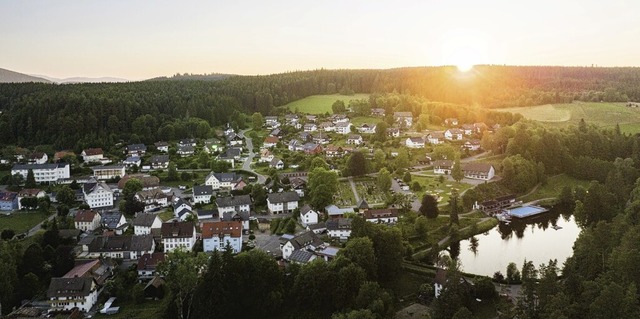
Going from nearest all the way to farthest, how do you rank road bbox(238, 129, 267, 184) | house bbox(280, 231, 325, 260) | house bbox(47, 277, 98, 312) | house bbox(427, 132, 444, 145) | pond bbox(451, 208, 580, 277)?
house bbox(47, 277, 98, 312), house bbox(280, 231, 325, 260), pond bbox(451, 208, 580, 277), road bbox(238, 129, 267, 184), house bbox(427, 132, 444, 145)

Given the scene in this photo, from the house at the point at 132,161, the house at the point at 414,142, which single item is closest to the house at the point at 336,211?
the house at the point at 414,142

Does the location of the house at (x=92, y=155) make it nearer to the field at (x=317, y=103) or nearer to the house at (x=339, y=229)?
the house at (x=339, y=229)

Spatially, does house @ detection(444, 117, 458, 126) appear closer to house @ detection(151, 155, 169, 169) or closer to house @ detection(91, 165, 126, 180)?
house @ detection(151, 155, 169, 169)

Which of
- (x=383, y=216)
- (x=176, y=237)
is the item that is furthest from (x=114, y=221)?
(x=383, y=216)

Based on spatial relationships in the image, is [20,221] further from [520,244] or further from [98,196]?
[520,244]

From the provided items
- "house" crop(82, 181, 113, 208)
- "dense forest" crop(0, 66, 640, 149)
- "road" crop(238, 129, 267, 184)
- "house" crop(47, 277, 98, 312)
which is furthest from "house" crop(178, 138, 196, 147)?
"house" crop(47, 277, 98, 312)

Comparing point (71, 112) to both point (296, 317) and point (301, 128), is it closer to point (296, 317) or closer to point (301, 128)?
point (301, 128)
